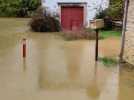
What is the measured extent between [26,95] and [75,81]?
9.45 ft

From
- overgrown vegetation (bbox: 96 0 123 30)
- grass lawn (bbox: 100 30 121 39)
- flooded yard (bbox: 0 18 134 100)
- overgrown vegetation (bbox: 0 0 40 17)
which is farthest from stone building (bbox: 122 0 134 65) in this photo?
overgrown vegetation (bbox: 0 0 40 17)

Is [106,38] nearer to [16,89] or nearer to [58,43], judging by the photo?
[58,43]

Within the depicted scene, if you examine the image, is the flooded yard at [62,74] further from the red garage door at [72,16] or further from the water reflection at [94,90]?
the red garage door at [72,16]

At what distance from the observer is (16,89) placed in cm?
1448

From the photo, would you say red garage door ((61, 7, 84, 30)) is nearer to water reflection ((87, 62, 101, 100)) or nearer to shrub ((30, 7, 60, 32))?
shrub ((30, 7, 60, 32))

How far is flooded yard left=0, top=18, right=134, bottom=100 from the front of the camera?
14.0 metres

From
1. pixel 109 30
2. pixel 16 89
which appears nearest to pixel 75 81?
pixel 16 89

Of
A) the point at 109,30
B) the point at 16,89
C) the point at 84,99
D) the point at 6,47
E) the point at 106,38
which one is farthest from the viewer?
the point at 109,30

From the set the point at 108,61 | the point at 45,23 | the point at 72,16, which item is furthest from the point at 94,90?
the point at 72,16

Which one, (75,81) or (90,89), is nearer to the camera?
(90,89)

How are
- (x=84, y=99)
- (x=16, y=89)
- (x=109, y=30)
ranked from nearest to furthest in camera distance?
(x=84, y=99), (x=16, y=89), (x=109, y=30)

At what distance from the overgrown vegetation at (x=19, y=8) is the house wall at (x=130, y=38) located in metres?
41.1

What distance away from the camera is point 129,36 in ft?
64.5

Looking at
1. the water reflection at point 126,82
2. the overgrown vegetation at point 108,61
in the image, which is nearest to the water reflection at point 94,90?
the water reflection at point 126,82
